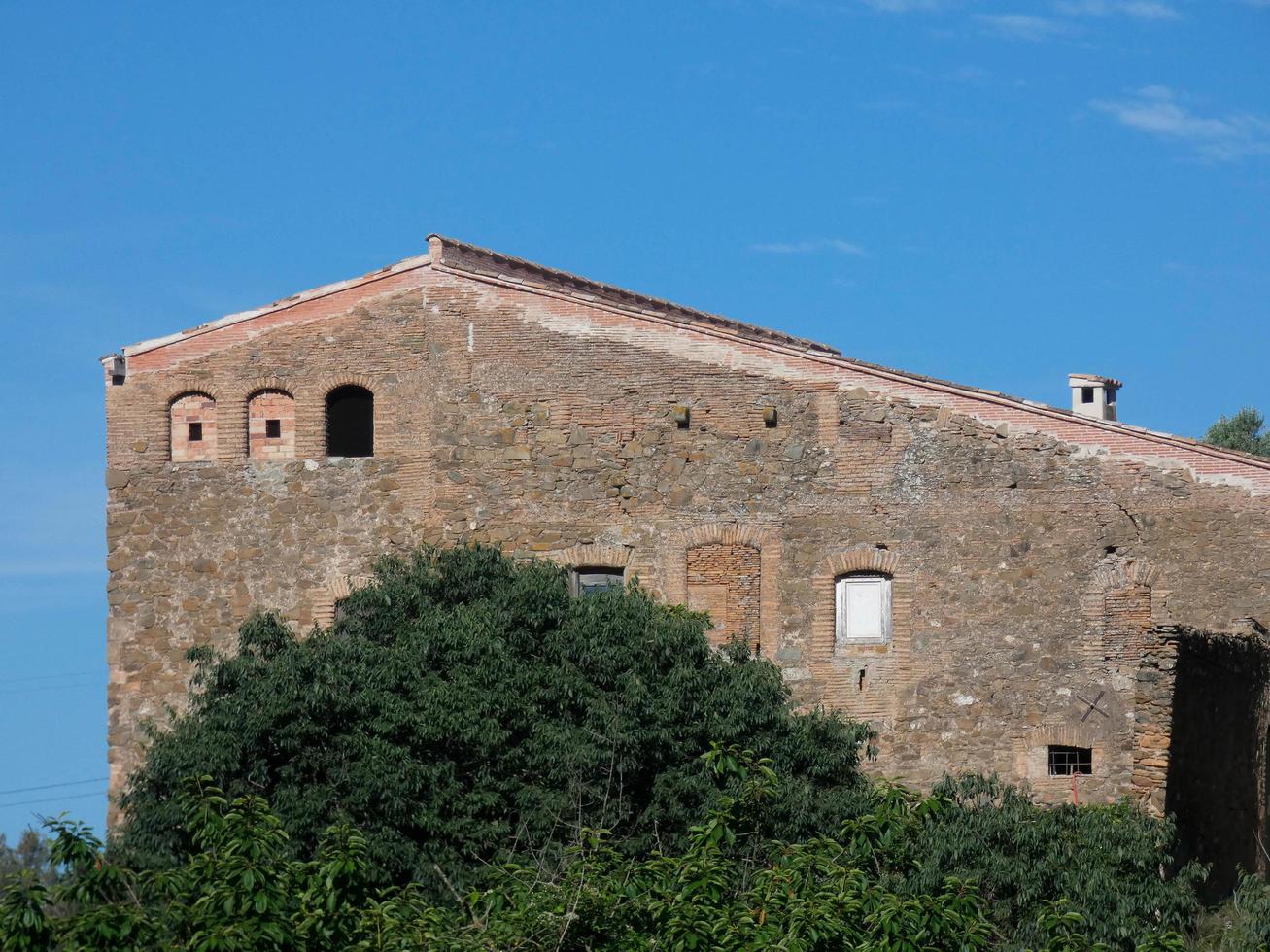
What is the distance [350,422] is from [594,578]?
4.14m

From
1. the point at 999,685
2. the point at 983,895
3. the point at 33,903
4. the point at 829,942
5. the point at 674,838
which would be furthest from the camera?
the point at 999,685

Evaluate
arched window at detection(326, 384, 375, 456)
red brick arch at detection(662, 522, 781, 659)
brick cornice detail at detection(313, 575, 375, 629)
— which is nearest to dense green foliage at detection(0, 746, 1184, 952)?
red brick arch at detection(662, 522, 781, 659)

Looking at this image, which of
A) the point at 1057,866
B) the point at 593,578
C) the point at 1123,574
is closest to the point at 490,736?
the point at 593,578

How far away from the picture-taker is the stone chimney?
83.9ft

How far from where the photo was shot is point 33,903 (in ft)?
46.5

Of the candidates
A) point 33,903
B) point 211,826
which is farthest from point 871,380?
point 33,903

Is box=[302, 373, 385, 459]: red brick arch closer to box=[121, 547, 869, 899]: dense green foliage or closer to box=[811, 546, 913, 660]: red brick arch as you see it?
box=[121, 547, 869, 899]: dense green foliage

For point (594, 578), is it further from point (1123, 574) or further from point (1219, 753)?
point (1219, 753)

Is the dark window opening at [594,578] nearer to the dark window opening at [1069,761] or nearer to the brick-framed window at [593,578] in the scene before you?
the brick-framed window at [593,578]

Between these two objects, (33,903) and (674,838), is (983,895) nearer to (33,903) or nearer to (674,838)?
(674,838)

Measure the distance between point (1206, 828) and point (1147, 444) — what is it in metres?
4.32

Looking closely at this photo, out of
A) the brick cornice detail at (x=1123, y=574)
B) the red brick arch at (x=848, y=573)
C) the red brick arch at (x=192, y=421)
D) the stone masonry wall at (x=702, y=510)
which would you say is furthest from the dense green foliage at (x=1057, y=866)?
the red brick arch at (x=192, y=421)

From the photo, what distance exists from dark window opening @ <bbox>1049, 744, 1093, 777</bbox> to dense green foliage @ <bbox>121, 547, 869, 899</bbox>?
7.05 ft

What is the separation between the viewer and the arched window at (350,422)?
2506 cm
